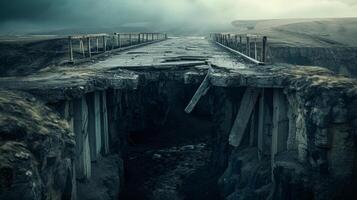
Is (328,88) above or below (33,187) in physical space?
above

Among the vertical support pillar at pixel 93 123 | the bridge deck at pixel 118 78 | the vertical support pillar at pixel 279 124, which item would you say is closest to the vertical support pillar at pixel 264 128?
the vertical support pillar at pixel 279 124

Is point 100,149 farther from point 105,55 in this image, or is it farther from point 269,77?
point 105,55

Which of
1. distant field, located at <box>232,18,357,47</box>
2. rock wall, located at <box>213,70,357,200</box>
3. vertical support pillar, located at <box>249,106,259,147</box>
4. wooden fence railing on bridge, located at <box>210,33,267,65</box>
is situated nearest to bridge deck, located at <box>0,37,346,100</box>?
rock wall, located at <box>213,70,357,200</box>

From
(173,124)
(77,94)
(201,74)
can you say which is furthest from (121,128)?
(173,124)

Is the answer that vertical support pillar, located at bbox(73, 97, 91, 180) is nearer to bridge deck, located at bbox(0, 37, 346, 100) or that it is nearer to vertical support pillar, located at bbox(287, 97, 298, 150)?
bridge deck, located at bbox(0, 37, 346, 100)

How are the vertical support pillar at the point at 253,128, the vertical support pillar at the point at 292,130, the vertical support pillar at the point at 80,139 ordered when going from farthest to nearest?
the vertical support pillar at the point at 253,128 → the vertical support pillar at the point at 292,130 → the vertical support pillar at the point at 80,139

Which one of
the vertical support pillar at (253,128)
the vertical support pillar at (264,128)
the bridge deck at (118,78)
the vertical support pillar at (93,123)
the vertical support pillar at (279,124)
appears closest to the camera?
the bridge deck at (118,78)

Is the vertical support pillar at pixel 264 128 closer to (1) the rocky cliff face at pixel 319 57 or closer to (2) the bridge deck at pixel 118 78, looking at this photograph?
(2) the bridge deck at pixel 118 78
